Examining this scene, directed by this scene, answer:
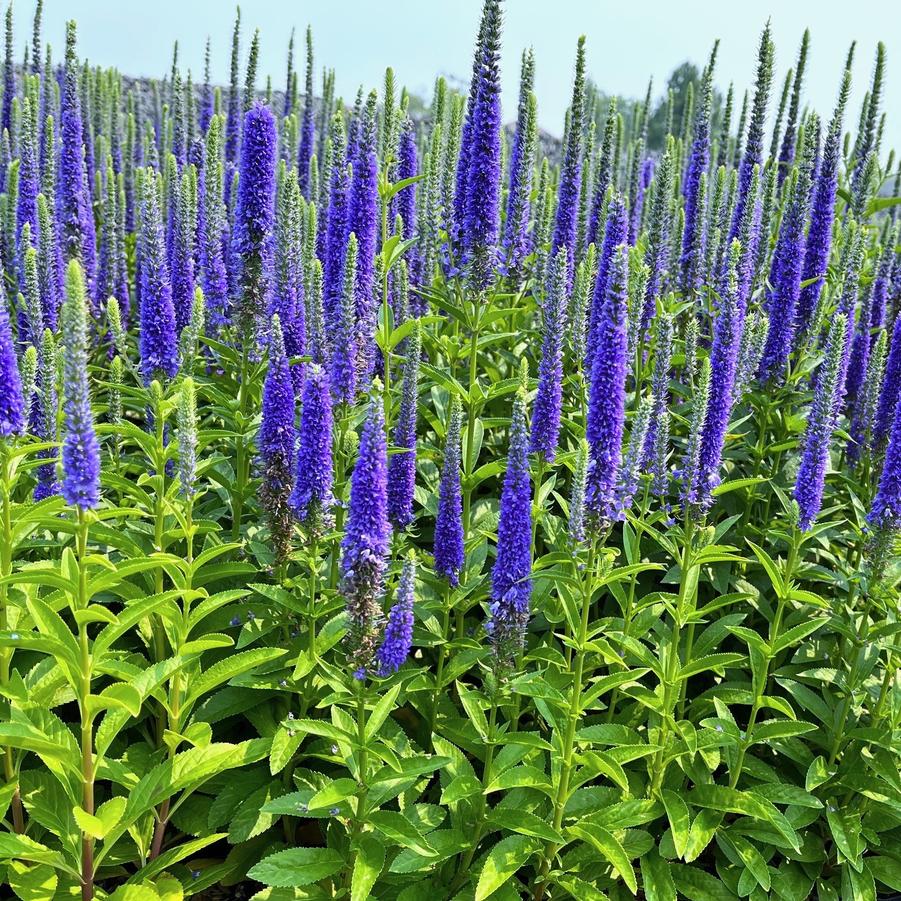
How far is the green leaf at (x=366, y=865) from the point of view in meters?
3.28

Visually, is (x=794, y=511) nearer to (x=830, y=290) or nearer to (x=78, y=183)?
(x=830, y=290)

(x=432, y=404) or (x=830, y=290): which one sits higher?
(x=830, y=290)

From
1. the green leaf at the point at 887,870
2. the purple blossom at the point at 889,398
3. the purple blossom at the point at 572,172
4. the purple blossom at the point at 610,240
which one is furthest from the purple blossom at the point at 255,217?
the green leaf at the point at 887,870

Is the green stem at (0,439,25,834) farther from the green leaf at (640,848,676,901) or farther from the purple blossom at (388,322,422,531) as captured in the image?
the green leaf at (640,848,676,901)

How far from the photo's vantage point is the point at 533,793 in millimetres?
3912

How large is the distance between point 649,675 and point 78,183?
6.65 m

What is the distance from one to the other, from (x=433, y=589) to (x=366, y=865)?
5.46ft

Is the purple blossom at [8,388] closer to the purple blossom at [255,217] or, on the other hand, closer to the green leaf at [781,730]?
the purple blossom at [255,217]

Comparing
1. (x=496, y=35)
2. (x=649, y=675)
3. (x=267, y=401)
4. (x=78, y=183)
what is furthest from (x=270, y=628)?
(x=78, y=183)

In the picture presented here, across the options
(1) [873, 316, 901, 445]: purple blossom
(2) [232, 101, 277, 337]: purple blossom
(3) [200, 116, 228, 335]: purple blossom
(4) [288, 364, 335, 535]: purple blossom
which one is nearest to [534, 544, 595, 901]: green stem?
(4) [288, 364, 335, 535]: purple blossom

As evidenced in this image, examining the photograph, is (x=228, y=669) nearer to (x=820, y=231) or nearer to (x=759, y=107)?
(x=820, y=231)

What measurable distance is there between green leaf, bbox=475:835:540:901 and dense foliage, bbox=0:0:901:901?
0.02 m

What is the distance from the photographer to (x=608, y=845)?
350 centimetres

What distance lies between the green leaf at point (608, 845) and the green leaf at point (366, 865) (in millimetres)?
863
